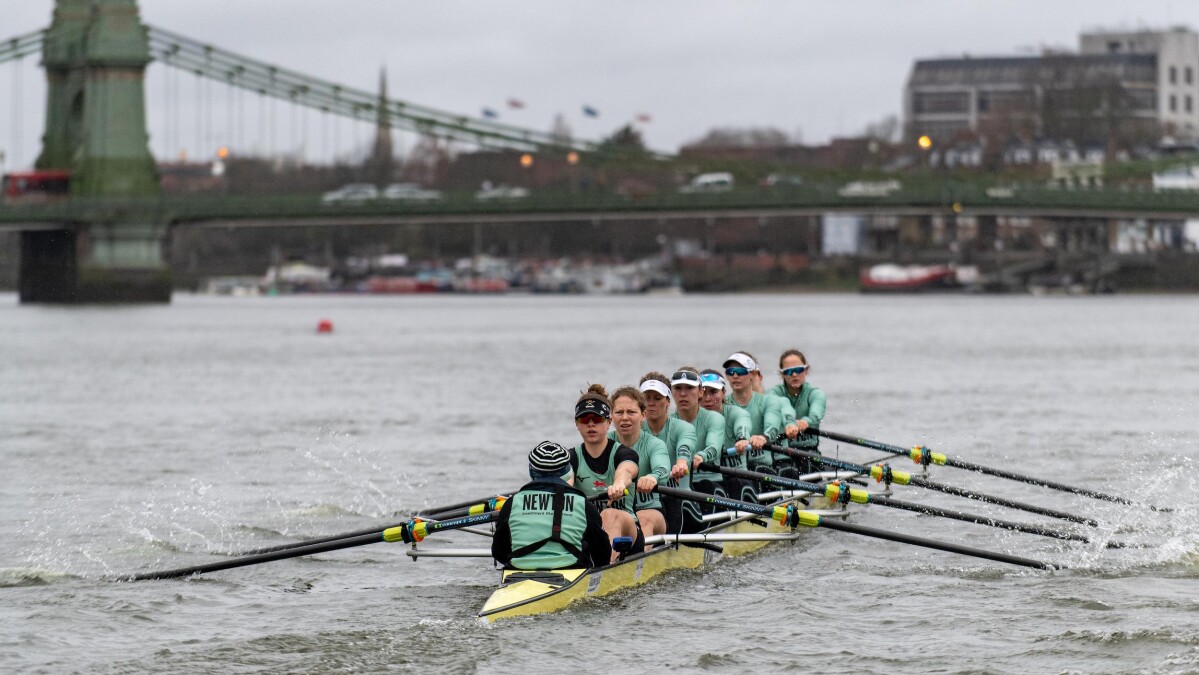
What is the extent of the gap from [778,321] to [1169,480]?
45161mm

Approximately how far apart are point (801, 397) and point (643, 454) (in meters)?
4.44

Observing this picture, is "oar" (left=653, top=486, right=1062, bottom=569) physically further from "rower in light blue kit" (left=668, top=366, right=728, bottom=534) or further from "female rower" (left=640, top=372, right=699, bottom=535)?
"rower in light blue kit" (left=668, top=366, right=728, bottom=534)

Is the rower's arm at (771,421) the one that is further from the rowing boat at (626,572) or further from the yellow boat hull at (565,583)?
the yellow boat hull at (565,583)

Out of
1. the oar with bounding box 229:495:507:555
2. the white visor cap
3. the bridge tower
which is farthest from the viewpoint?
the bridge tower

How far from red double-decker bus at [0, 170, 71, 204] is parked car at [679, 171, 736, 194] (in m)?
25.1

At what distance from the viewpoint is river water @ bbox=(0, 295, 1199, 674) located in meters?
11.1

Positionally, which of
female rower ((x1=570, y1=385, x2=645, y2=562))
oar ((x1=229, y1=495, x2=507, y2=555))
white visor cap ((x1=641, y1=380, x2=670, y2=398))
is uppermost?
white visor cap ((x1=641, y1=380, x2=670, y2=398))

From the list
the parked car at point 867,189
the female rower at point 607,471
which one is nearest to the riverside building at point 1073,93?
the parked car at point 867,189

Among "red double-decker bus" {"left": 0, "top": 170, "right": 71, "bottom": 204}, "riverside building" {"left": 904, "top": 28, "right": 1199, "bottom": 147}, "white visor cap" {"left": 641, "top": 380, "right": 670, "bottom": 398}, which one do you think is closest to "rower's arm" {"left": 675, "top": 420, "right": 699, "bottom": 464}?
"white visor cap" {"left": 641, "top": 380, "right": 670, "bottom": 398}

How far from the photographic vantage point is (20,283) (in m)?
76.3

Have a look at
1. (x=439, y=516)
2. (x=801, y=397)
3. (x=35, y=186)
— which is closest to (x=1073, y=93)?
(x=35, y=186)

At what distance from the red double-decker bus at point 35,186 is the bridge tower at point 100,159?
772mm

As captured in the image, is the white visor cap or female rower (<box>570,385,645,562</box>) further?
the white visor cap

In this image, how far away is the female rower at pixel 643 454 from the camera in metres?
12.1
